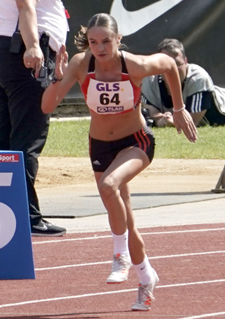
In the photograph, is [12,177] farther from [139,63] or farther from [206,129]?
[206,129]

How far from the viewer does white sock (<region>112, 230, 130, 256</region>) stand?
4902 millimetres

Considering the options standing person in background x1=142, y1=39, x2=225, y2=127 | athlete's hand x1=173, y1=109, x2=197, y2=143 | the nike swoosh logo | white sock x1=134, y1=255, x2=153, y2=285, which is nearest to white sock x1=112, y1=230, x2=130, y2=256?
white sock x1=134, y1=255, x2=153, y2=285

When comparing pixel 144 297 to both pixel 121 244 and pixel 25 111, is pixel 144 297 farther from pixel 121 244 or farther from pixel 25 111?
pixel 25 111

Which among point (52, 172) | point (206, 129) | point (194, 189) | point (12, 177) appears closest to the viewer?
point (12, 177)

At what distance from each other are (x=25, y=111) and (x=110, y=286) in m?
1.94

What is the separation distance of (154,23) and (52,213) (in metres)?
9.88

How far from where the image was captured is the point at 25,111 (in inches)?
263

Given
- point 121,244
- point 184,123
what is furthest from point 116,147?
point 121,244

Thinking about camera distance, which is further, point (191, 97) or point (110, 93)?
point (191, 97)

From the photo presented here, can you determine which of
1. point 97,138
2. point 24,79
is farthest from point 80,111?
point 97,138

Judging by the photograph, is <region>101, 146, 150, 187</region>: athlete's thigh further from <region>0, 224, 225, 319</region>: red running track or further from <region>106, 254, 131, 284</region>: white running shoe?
<region>0, 224, 225, 319</region>: red running track

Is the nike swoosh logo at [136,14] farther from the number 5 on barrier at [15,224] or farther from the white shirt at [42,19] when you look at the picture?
the number 5 on barrier at [15,224]

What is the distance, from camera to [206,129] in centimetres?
1530

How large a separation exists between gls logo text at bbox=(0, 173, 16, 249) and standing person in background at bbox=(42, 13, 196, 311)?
0.47 m
